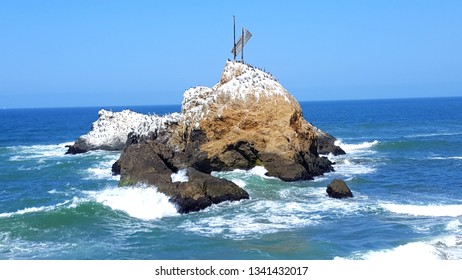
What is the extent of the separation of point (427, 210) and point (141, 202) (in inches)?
492

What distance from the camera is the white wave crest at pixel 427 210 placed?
957 inches

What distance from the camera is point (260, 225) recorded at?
22766 millimetres

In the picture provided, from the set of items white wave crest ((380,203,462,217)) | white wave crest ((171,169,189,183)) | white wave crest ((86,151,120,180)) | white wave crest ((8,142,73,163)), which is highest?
white wave crest ((171,169,189,183))

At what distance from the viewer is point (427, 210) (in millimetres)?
24984

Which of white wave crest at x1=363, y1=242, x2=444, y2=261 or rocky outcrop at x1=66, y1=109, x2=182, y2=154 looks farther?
rocky outcrop at x1=66, y1=109, x2=182, y2=154

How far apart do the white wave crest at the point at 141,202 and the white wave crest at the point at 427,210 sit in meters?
9.59

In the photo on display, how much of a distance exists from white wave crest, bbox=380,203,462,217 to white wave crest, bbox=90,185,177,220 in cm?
959

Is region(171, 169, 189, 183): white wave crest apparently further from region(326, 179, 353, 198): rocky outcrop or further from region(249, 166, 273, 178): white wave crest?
region(326, 179, 353, 198): rocky outcrop

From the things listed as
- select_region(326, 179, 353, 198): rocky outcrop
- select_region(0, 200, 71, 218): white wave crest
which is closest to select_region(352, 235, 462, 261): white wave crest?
select_region(326, 179, 353, 198): rocky outcrop

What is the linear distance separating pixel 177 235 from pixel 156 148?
1229cm

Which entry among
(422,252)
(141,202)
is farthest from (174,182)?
Answer: (422,252)

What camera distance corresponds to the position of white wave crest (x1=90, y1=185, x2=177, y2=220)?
998 inches
